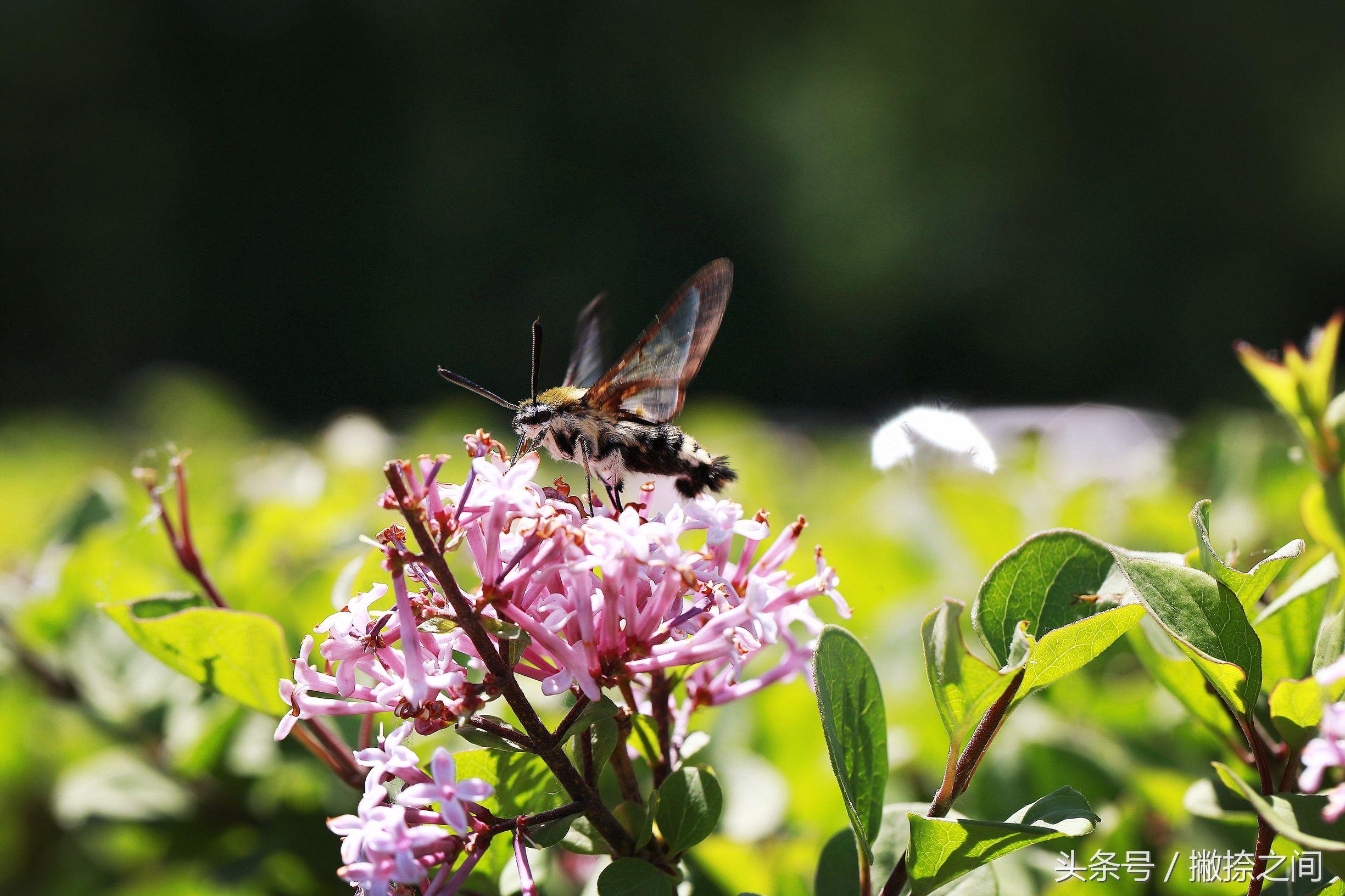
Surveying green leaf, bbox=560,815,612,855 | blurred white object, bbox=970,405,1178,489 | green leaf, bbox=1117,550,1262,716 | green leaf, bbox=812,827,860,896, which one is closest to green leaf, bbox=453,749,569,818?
green leaf, bbox=560,815,612,855

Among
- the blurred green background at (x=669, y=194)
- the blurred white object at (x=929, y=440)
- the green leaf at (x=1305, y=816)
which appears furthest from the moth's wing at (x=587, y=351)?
the blurred green background at (x=669, y=194)

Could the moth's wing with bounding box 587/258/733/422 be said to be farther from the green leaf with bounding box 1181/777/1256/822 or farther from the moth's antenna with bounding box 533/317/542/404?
the green leaf with bounding box 1181/777/1256/822

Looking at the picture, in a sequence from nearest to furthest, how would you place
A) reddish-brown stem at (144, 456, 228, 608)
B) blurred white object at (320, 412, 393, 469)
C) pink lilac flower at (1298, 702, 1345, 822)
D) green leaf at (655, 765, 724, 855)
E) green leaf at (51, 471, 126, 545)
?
pink lilac flower at (1298, 702, 1345, 822) → green leaf at (655, 765, 724, 855) → reddish-brown stem at (144, 456, 228, 608) → green leaf at (51, 471, 126, 545) → blurred white object at (320, 412, 393, 469)

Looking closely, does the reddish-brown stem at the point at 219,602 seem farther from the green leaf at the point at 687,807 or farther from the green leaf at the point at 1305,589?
the green leaf at the point at 1305,589

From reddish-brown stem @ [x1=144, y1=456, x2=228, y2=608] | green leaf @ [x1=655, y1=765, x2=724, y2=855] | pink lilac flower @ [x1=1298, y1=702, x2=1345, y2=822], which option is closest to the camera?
pink lilac flower @ [x1=1298, y1=702, x2=1345, y2=822]

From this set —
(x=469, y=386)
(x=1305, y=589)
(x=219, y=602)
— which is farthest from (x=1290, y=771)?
(x=219, y=602)
